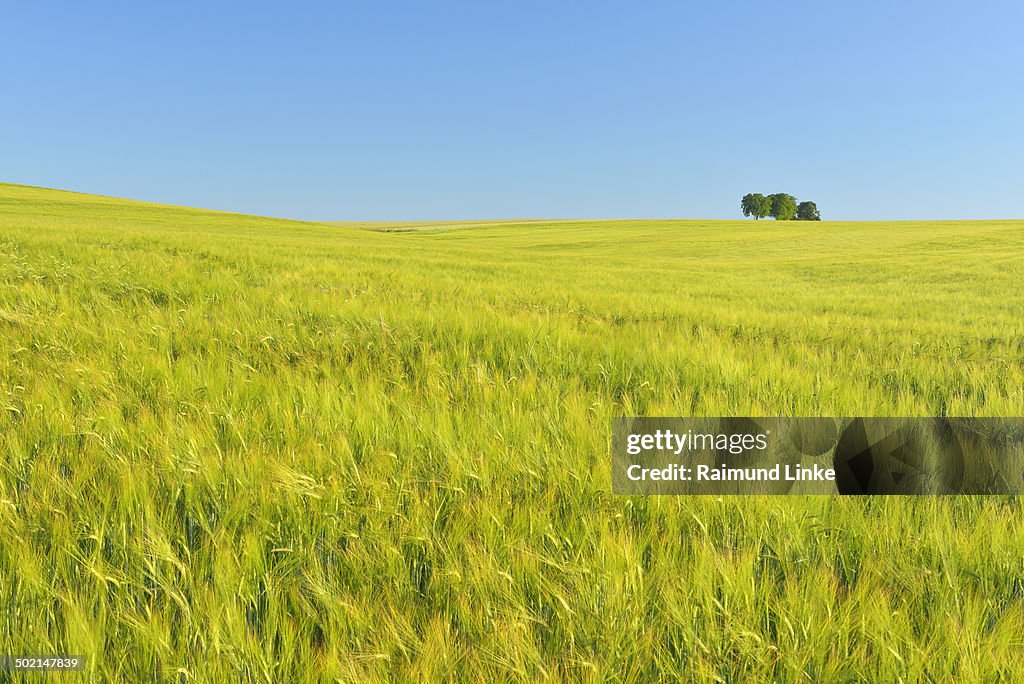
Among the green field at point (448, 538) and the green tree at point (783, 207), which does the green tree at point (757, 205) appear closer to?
the green tree at point (783, 207)

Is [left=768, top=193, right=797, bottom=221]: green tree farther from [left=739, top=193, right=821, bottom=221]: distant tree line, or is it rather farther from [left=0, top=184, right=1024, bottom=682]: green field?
[left=0, top=184, right=1024, bottom=682]: green field

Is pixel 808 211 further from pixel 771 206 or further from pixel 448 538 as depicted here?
pixel 448 538

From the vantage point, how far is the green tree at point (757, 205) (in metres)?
91.8

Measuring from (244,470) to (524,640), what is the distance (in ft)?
3.09

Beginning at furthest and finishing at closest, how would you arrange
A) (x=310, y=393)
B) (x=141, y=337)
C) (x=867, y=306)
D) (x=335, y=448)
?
(x=867, y=306)
(x=141, y=337)
(x=310, y=393)
(x=335, y=448)

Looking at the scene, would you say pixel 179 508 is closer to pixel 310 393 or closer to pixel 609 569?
pixel 310 393

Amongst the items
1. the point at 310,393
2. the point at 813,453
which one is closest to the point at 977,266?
the point at 813,453


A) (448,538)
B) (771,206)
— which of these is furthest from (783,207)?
(448,538)

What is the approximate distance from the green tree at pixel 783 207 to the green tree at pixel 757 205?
1.01 metres

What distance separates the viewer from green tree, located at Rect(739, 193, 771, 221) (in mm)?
91812

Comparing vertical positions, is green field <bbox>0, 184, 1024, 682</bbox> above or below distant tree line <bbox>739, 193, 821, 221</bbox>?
below

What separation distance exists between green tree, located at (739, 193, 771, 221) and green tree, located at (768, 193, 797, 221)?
3.32 feet

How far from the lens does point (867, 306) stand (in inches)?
319

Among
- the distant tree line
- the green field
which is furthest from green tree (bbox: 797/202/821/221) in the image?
the green field
